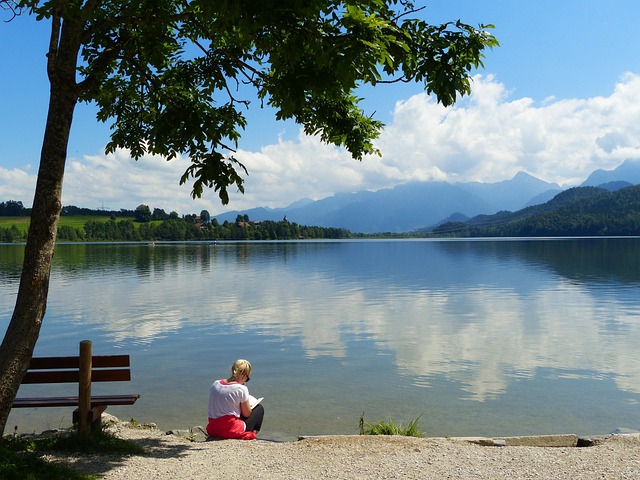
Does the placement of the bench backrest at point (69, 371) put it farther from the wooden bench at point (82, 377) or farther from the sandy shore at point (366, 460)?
the sandy shore at point (366, 460)

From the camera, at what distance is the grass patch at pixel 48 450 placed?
795 cm

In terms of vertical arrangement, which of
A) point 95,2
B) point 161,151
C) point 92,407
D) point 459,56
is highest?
point 95,2

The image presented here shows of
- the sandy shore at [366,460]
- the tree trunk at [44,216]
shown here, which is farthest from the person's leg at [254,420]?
the tree trunk at [44,216]

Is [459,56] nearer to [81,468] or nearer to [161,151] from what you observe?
[161,151]

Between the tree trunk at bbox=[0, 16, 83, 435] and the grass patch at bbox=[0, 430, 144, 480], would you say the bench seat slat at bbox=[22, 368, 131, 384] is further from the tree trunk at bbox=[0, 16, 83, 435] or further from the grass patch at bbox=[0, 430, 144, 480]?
the tree trunk at bbox=[0, 16, 83, 435]

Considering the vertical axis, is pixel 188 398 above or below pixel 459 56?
below

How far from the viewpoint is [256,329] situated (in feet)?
96.1

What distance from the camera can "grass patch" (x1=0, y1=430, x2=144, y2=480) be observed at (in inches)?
313

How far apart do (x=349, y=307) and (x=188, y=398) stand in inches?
834

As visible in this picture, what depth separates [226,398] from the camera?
37.3ft

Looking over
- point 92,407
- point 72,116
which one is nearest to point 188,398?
point 92,407

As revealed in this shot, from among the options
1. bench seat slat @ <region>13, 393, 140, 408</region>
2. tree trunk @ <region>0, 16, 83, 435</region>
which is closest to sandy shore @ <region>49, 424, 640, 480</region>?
bench seat slat @ <region>13, 393, 140, 408</region>

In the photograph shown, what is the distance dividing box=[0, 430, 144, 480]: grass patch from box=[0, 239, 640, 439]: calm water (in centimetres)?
426

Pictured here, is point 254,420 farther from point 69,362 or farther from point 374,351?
point 374,351
